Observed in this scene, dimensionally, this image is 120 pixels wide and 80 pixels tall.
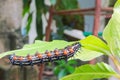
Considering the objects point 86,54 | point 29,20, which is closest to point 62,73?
point 29,20

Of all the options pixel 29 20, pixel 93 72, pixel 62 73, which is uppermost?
pixel 29 20

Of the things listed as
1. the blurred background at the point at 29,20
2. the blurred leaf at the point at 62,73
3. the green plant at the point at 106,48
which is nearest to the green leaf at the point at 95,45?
the green plant at the point at 106,48

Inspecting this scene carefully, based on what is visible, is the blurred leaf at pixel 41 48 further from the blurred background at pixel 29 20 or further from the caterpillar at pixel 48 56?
the blurred background at pixel 29 20

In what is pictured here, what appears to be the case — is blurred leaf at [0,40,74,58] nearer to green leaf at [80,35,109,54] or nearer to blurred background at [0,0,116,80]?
green leaf at [80,35,109,54]

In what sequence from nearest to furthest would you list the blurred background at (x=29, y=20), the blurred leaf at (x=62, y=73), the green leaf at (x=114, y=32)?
1. the green leaf at (x=114, y=32)
2. the blurred background at (x=29, y=20)
3. the blurred leaf at (x=62, y=73)

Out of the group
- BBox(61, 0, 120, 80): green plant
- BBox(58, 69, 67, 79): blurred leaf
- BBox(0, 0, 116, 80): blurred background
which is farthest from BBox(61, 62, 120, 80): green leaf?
BBox(58, 69, 67, 79): blurred leaf

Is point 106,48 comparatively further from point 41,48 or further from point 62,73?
point 62,73
